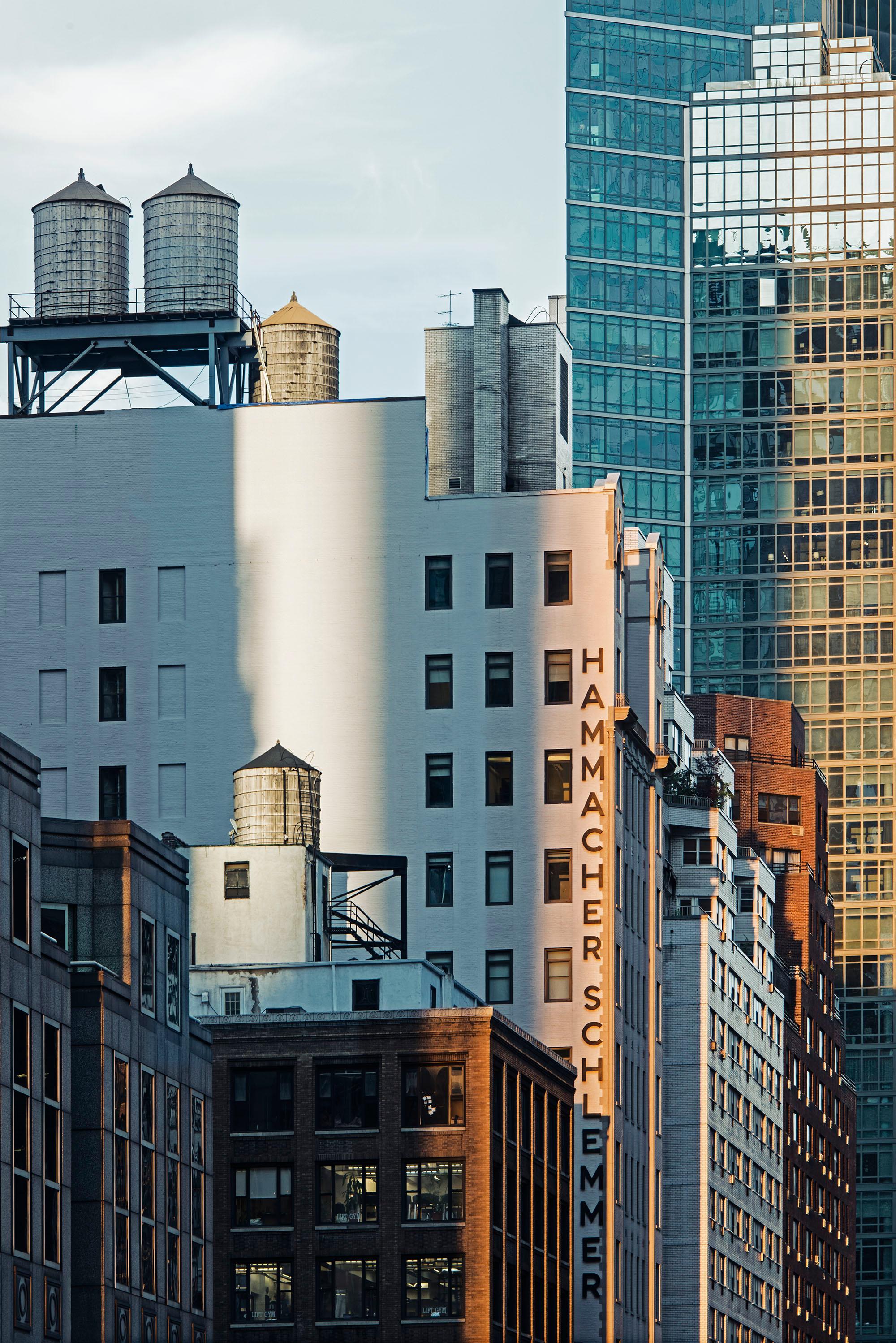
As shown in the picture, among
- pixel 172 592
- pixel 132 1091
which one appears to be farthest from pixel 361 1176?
pixel 172 592

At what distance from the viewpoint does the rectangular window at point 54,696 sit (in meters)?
152

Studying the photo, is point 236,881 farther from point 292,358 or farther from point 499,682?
point 292,358

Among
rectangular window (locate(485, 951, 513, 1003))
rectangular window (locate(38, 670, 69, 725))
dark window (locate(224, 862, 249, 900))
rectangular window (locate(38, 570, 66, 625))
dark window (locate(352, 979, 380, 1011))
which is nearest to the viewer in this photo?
dark window (locate(352, 979, 380, 1011))

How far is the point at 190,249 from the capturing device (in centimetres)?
16088

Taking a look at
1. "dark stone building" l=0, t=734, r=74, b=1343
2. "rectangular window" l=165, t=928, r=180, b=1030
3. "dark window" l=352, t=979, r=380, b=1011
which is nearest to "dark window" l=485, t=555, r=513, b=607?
"dark window" l=352, t=979, r=380, b=1011

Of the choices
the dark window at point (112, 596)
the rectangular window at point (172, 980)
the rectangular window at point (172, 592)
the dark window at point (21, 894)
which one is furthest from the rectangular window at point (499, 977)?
the dark window at point (21, 894)

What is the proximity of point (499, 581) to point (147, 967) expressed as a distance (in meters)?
64.2

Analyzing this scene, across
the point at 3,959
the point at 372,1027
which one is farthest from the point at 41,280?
the point at 3,959

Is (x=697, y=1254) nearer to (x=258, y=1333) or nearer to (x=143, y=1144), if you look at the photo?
(x=258, y=1333)

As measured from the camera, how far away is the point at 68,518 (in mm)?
155625

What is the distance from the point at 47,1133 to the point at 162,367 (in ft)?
281

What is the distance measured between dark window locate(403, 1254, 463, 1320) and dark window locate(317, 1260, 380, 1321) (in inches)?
51.1

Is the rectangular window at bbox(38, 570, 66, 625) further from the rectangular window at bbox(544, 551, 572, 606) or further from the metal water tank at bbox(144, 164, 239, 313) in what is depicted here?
the rectangular window at bbox(544, 551, 572, 606)

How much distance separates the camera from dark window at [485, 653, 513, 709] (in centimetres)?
14950
